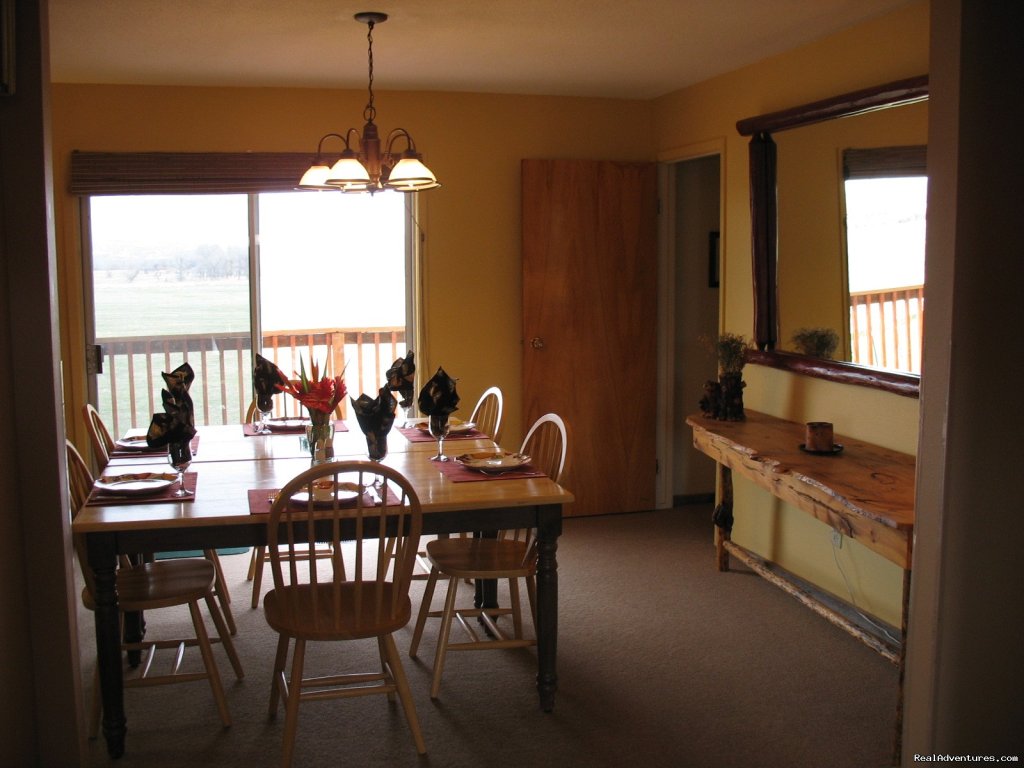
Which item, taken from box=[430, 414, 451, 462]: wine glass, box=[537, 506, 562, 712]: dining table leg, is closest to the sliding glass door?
box=[430, 414, 451, 462]: wine glass

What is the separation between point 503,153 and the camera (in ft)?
17.9

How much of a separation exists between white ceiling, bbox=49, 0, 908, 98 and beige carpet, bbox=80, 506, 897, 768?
93.2 inches

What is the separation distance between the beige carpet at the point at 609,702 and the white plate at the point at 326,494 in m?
0.72

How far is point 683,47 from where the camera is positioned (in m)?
4.30

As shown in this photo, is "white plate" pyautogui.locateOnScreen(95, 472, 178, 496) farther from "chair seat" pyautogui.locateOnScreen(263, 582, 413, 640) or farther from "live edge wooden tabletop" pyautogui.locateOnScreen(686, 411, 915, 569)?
"live edge wooden tabletop" pyautogui.locateOnScreen(686, 411, 915, 569)

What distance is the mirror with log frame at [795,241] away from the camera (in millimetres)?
3613

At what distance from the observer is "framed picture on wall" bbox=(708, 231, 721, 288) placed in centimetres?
577

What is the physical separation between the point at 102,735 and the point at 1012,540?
105 inches

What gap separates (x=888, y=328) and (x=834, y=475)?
658mm

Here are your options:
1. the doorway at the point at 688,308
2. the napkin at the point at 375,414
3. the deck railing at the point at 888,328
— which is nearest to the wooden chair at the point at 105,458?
the napkin at the point at 375,414

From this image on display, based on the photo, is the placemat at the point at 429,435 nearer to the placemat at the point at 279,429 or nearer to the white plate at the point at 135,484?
the placemat at the point at 279,429

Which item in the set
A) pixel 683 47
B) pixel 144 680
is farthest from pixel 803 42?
pixel 144 680

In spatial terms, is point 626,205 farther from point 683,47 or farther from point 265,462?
point 265,462

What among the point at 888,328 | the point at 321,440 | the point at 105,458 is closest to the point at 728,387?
the point at 888,328
